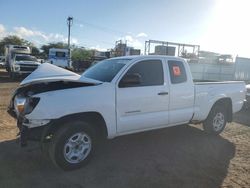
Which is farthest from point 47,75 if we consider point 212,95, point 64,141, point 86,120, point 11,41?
point 11,41

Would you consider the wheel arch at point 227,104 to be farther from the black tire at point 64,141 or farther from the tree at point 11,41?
the tree at point 11,41

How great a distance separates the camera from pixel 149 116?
17.5 feet

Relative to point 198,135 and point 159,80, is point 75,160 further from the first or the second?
point 198,135

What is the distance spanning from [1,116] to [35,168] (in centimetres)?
401

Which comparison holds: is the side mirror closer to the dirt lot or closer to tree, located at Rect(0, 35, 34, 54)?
the dirt lot

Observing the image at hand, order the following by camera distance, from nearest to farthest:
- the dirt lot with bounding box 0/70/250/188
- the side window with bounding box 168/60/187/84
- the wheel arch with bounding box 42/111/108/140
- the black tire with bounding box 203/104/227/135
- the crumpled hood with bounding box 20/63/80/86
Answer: the dirt lot with bounding box 0/70/250/188 < the wheel arch with bounding box 42/111/108/140 < the crumpled hood with bounding box 20/63/80/86 < the side window with bounding box 168/60/187/84 < the black tire with bounding box 203/104/227/135

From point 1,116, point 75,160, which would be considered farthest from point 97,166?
point 1,116

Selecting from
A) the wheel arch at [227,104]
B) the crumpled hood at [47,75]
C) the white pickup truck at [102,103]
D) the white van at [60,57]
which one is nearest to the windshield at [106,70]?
the white pickup truck at [102,103]

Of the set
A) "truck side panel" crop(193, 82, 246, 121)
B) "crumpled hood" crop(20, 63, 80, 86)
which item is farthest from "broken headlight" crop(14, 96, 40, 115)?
"truck side panel" crop(193, 82, 246, 121)

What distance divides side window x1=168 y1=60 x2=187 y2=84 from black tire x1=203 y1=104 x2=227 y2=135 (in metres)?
1.39

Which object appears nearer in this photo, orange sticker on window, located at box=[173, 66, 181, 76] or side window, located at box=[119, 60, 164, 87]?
side window, located at box=[119, 60, 164, 87]

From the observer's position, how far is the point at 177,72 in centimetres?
591

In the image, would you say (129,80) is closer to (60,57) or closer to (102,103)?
(102,103)

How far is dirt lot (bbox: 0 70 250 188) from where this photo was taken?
419 cm
